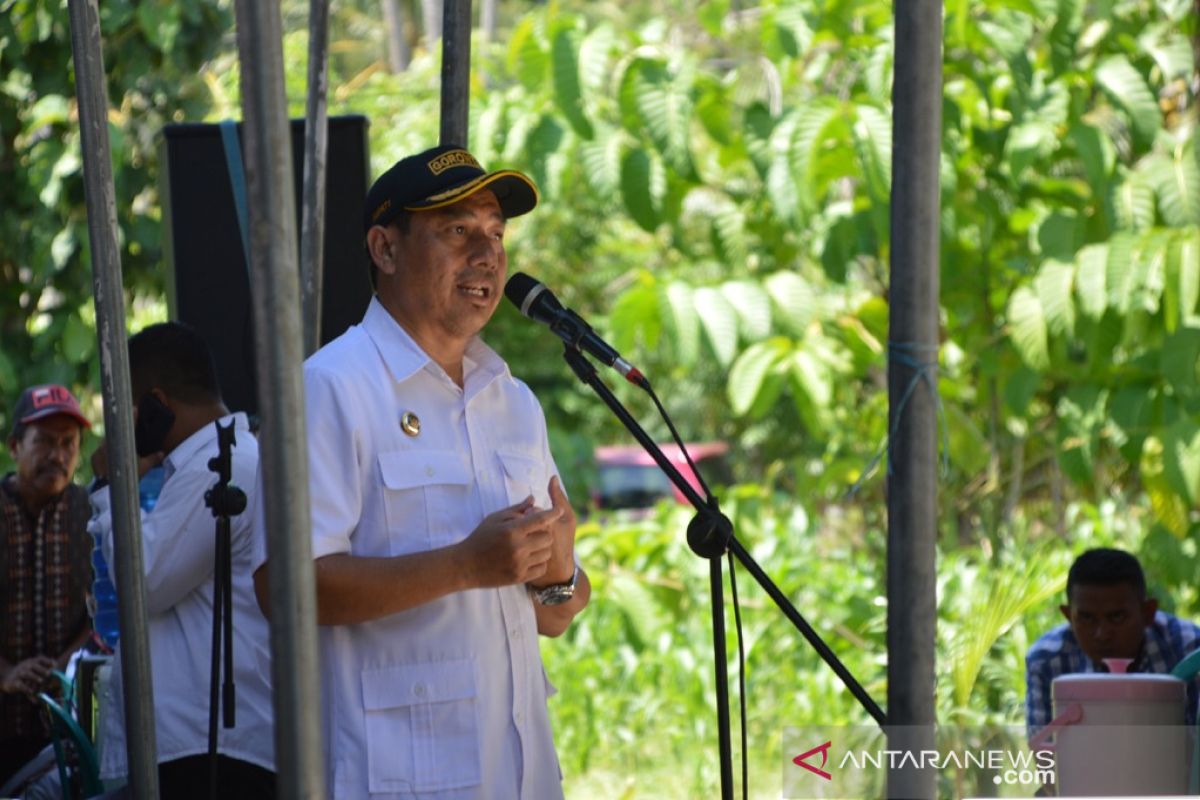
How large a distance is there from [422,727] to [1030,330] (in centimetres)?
396

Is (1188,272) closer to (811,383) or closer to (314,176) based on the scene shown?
(811,383)

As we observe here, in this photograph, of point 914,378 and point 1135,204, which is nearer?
point 914,378

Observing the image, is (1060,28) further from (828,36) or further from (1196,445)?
(1196,445)

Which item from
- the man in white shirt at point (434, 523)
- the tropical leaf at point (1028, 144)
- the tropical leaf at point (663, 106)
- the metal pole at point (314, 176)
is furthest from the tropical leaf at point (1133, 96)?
the man in white shirt at point (434, 523)

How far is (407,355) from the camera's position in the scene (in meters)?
2.36

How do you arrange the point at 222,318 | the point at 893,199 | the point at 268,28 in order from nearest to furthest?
the point at 268,28
the point at 893,199
the point at 222,318

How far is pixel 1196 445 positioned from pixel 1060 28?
1.53 metres

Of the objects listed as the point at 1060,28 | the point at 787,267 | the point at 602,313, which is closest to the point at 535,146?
the point at 787,267

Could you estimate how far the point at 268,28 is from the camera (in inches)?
63.0

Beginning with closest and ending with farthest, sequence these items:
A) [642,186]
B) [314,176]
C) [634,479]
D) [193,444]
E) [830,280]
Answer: [193,444]
[314,176]
[642,186]
[830,280]
[634,479]

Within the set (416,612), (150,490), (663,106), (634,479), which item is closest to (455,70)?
(150,490)

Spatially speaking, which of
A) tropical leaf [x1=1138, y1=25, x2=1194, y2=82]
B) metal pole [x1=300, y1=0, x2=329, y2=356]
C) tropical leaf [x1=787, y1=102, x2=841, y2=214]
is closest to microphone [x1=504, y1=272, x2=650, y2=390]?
metal pole [x1=300, y1=0, x2=329, y2=356]

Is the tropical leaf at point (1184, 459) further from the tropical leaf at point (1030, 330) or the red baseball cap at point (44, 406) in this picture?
the red baseball cap at point (44, 406)

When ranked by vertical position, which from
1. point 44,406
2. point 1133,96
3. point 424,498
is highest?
point 1133,96
